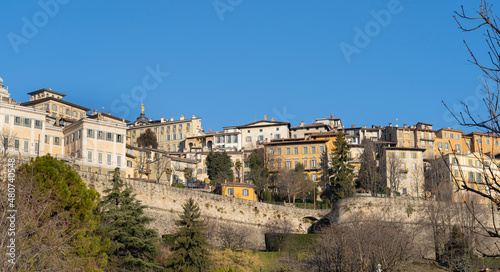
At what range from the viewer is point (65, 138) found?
72.7 m

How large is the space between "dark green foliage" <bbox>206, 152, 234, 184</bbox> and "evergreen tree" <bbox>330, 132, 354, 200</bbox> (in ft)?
45.7

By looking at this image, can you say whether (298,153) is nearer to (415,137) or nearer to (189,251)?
(415,137)

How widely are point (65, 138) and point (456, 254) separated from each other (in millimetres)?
45815

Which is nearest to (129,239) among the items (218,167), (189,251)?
(189,251)

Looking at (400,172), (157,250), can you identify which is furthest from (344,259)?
(400,172)

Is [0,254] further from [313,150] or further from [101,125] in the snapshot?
[313,150]

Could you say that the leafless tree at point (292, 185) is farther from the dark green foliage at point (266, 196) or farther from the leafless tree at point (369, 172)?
the leafless tree at point (369, 172)

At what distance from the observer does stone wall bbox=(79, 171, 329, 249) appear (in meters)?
55.1

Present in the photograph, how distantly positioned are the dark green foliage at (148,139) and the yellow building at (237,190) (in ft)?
112

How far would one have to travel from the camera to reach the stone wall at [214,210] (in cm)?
5509

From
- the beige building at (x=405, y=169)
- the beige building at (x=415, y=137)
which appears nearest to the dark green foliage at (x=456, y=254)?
the beige building at (x=405, y=169)

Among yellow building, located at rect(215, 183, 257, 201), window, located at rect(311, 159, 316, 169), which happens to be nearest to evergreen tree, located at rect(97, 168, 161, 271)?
yellow building, located at rect(215, 183, 257, 201)

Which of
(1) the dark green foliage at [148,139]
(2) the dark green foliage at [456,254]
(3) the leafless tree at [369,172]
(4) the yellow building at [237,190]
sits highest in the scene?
(1) the dark green foliage at [148,139]

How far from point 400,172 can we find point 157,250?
164 feet
